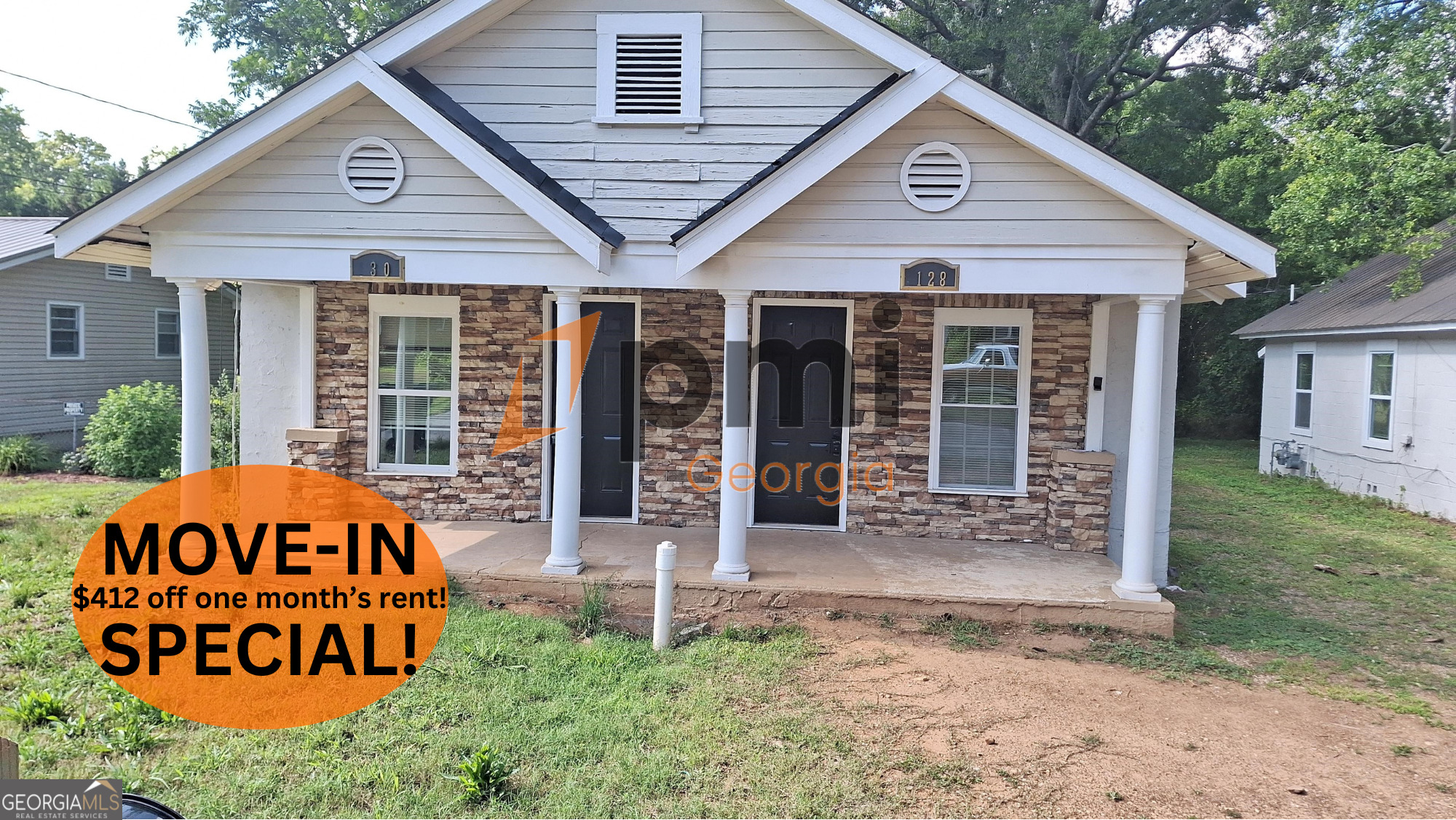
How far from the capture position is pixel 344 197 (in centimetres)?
714

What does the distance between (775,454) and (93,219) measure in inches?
252

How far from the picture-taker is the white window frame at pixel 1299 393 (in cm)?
1658

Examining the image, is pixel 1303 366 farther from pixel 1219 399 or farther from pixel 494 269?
pixel 494 269

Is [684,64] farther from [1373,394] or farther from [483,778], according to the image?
[1373,394]

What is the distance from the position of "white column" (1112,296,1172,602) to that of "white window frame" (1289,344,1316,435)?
12288 millimetres

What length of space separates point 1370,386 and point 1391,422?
101 centimetres

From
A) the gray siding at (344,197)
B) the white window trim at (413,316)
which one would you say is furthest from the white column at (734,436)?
the white window trim at (413,316)

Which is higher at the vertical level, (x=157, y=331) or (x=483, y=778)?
(x=157, y=331)

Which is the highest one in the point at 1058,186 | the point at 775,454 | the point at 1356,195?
the point at 1356,195

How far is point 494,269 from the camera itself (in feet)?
23.6

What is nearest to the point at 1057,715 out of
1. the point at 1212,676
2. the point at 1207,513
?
the point at 1212,676

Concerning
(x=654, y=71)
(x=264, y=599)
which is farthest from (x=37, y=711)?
(x=654, y=71)

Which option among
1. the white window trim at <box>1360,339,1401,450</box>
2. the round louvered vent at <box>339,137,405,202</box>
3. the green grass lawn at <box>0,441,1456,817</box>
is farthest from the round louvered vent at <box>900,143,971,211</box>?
the white window trim at <box>1360,339,1401,450</box>

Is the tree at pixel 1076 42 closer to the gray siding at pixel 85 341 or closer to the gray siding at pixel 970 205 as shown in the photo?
the gray siding at pixel 970 205
